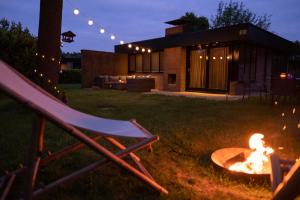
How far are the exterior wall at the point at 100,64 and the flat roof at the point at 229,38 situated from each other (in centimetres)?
268

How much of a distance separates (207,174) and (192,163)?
33 centimetres

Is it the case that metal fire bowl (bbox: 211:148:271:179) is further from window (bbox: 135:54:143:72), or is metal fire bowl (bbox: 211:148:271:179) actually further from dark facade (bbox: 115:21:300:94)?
window (bbox: 135:54:143:72)

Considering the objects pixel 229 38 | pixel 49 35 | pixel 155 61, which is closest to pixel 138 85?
pixel 155 61

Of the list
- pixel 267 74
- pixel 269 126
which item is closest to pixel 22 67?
pixel 269 126

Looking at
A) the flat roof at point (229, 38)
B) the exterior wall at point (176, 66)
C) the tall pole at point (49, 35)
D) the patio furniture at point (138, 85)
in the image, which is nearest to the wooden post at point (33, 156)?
the tall pole at point (49, 35)

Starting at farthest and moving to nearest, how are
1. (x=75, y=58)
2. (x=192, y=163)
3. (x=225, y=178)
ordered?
(x=75, y=58) < (x=192, y=163) < (x=225, y=178)

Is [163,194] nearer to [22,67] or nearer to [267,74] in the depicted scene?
[22,67]

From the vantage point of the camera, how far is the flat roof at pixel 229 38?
430 inches

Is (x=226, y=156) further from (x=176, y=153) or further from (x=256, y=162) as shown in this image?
(x=176, y=153)

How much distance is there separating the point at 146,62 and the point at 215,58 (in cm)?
502

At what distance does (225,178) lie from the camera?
2.68 metres

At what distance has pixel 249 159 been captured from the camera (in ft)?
9.53

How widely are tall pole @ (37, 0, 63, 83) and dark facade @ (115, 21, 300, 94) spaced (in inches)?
287

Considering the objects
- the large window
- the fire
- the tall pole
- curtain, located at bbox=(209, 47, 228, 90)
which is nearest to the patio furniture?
the large window
